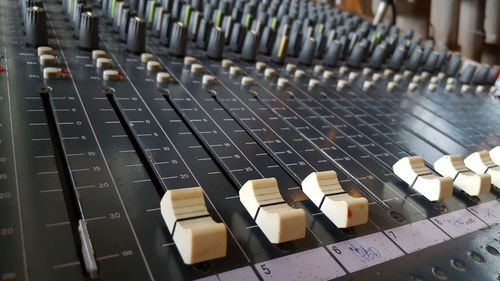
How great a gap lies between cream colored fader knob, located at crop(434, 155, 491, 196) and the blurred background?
280cm

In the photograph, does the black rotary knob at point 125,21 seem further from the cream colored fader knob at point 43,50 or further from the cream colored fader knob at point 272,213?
the cream colored fader knob at point 272,213

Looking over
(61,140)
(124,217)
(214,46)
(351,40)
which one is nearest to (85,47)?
(214,46)

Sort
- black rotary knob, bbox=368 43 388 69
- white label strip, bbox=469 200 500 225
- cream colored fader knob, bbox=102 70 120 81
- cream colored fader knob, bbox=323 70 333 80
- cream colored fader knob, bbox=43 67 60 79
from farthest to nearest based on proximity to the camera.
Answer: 1. black rotary knob, bbox=368 43 388 69
2. cream colored fader knob, bbox=323 70 333 80
3. cream colored fader knob, bbox=102 70 120 81
4. cream colored fader knob, bbox=43 67 60 79
5. white label strip, bbox=469 200 500 225

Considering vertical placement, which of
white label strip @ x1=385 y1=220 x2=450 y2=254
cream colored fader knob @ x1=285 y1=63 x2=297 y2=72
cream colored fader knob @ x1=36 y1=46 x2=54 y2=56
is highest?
cream colored fader knob @ x1=285 y1=63 x2=297 y2=72

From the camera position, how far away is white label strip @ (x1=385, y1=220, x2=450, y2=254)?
0.98 metres

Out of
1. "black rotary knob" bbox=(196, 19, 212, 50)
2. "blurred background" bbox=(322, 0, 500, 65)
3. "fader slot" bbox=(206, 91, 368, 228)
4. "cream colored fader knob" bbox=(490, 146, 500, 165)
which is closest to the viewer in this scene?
"fader slot" bbox=(206, 91, 368, 228)

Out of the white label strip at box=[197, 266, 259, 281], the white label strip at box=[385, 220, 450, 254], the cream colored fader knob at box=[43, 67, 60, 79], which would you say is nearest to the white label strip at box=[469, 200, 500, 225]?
the white label strip at box=[385, 220, 450, 254]

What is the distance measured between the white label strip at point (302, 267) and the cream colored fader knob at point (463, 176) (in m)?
0.63

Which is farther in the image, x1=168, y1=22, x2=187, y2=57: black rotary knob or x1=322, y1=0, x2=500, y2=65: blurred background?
x1=322, y1=0, x2=500, y2=65: blurred background

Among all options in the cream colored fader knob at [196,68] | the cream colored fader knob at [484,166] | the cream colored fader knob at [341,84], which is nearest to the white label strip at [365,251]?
the cream colored fader knob at [484,166]

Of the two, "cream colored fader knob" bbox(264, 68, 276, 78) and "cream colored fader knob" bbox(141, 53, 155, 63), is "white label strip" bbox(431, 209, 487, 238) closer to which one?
"cream colored fader knob" bbox(264, 68, 276, 78)

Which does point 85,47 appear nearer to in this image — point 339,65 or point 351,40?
point 339,65

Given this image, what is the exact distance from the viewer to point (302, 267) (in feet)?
2.70

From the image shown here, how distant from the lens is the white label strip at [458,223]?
1.09 m
